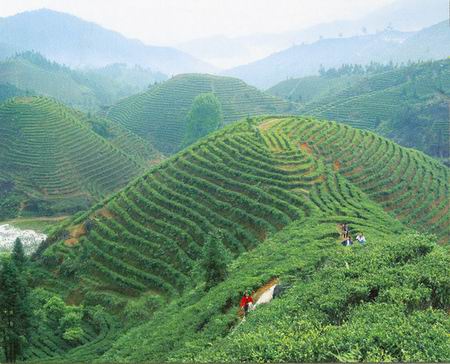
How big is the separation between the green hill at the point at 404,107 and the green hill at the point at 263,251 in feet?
131

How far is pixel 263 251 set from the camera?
23.7 meters

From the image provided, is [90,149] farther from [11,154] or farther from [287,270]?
[287,270]

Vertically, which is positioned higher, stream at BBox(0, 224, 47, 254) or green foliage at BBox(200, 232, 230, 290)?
green foliage at BBox(200, 232, 230, 290)

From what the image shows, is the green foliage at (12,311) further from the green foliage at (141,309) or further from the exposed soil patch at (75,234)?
the exposed soil patch at (75,234)

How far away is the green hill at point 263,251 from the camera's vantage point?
10.8 metres

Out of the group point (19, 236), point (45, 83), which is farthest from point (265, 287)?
point (45, 83)

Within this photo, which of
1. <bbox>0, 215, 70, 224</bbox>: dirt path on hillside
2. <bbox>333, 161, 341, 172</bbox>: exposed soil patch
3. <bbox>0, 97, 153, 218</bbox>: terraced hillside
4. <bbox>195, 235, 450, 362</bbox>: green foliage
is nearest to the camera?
<bbox>195, 235, 450, 362</bbox>: green foliage

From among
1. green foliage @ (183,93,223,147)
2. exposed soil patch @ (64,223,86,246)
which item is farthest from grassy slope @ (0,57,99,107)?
exposed soil patch @ (64,223,86,246)

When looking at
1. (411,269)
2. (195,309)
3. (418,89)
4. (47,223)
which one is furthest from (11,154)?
(418,89)

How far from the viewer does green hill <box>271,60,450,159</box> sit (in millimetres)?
81000

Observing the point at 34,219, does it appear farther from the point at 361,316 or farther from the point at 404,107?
the point at 404,107

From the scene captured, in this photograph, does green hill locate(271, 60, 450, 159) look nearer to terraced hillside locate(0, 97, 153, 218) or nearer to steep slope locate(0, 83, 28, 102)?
terraced hillside locate(0, 97, 153, 218)

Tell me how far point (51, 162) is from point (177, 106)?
162ft

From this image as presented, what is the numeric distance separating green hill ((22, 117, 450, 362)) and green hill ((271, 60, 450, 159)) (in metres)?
40.0
